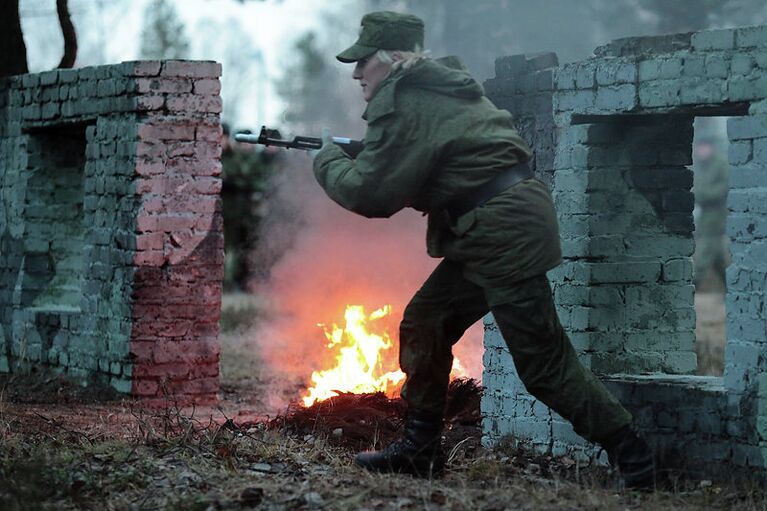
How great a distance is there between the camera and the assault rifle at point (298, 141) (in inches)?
260

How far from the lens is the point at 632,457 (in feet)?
20.0

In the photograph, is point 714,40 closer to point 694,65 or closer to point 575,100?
point 694,65

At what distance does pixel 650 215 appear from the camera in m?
7.26

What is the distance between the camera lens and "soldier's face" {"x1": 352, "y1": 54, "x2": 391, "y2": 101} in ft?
20.5

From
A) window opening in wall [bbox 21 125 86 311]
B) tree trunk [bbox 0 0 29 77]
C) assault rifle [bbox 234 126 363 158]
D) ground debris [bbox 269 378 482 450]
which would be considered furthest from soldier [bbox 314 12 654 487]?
tree trunk [bbox 0 0 29 77]

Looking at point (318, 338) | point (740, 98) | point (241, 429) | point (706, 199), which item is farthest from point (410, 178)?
point (706, 199)

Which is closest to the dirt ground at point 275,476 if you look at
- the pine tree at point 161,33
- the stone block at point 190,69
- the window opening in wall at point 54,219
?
the stone block at point 190,69

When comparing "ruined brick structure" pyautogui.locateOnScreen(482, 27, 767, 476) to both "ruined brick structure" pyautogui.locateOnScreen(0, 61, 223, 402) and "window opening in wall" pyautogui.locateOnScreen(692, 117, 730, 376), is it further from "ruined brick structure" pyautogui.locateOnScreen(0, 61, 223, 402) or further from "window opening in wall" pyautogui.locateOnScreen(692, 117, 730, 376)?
"window opening in wall" pyautogui.locateOnScreen(692, 117, 730, 376)

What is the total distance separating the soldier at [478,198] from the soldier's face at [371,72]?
10mm

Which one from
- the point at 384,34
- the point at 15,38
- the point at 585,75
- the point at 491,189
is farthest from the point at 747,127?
the point at 15,38

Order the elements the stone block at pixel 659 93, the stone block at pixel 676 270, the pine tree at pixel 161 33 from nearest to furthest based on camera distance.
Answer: the stone block at pixel 659 93 → the stone block at pixel 676 270 → the pine tree at pixel 161 33

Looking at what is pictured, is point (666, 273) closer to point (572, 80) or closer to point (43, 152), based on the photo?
point (572, 80)

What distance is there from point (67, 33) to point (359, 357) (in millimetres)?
4370

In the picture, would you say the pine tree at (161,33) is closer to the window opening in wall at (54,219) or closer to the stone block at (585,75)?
the window opening in wall at (54,219)
